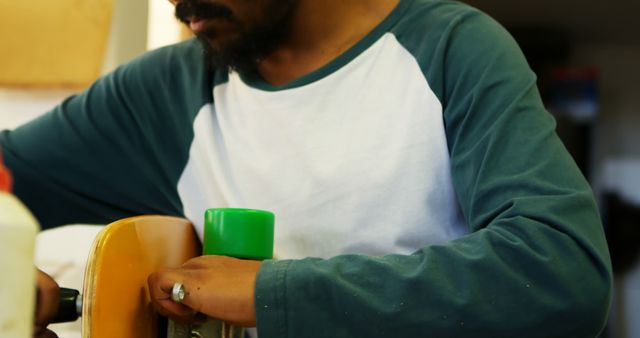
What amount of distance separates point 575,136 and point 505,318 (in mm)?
3545

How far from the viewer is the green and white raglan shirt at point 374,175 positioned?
2.37 ft

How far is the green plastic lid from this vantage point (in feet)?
2.49

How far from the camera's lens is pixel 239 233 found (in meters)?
0.76

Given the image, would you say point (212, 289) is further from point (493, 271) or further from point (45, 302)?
point (493, 271)

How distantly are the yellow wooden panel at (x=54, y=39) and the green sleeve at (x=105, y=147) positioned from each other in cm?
18

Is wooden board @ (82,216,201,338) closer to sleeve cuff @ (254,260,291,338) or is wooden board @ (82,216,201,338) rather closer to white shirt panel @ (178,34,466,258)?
sleeve cuff @ (254,260,291,338)

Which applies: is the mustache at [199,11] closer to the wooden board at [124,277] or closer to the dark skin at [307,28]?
the dark skin at [307,28]

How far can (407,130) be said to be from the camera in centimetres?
98

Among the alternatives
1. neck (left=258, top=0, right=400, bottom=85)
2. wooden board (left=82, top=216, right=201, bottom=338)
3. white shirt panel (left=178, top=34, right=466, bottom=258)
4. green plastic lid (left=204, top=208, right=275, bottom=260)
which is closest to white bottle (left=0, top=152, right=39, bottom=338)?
wooden board (left=82, top=216, right=201, bottom=338)

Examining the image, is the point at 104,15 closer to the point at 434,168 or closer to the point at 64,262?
the point at 64,262

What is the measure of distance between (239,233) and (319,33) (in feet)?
1.42

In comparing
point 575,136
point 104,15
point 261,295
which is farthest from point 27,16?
point 575,136

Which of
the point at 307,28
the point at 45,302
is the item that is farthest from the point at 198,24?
the point at 45,302

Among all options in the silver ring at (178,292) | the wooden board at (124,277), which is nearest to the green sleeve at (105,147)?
the wooden board at (124,277)
